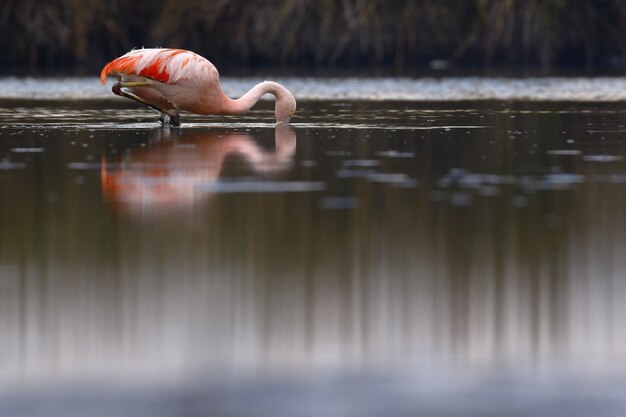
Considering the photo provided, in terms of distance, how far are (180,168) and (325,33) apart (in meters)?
23.1

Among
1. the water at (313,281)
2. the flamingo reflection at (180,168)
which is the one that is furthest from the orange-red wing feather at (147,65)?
the water at (313,281)

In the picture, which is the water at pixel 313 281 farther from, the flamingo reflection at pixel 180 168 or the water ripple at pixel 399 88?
the water ripple at pixel 399 88

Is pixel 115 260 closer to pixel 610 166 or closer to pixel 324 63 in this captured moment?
pixel 610 166

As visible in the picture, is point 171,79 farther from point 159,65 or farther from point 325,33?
point 325,33

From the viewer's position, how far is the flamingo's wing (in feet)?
52.4

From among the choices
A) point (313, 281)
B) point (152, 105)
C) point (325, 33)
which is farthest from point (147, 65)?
point (325, 33)

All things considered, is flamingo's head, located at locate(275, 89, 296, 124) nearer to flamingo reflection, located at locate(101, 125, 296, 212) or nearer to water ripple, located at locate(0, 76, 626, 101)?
flamingo reflection, located at locate(101, 125, 296, 212)

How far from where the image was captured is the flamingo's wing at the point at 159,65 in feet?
52.4

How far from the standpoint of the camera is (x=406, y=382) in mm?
5223

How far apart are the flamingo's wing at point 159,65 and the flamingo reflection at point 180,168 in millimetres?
1076

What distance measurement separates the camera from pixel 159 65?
16.0 m

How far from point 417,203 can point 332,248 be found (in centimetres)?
179

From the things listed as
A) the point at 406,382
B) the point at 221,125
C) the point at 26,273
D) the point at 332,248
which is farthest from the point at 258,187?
the point at 221,125

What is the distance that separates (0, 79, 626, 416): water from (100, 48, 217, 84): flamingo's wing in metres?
2.70
